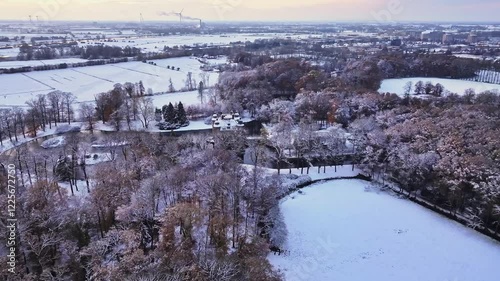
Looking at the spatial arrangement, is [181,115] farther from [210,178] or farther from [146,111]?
[210,178]

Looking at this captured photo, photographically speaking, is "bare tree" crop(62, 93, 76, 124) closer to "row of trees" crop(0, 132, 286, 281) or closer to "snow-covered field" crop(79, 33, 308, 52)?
"row of trees" crop(0, 132, 286, 281)

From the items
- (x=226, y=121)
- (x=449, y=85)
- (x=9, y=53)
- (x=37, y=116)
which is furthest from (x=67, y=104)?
(x=9, y=53)

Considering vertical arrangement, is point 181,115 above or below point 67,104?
below

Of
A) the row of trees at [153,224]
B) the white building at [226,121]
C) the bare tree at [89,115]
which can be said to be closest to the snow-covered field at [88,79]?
the bare tree at [89,115]

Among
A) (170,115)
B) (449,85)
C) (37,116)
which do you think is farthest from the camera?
(449,85)

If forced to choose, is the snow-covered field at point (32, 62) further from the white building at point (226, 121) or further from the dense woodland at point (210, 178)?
the white building at point (226, 121)

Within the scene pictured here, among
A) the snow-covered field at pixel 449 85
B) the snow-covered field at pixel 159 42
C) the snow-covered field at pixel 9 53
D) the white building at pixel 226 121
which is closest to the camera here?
the white building at pixel 226 121

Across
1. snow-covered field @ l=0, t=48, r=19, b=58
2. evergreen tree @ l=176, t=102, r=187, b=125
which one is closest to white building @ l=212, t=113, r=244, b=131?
evergreen tree @ l=176, t=102, r=187, b=125
